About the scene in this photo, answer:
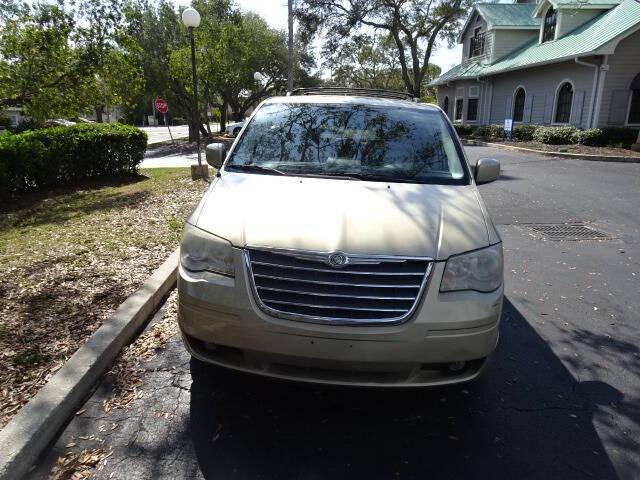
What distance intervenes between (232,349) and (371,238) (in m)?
0.97

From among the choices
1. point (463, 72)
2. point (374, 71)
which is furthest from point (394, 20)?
point (374, 71)

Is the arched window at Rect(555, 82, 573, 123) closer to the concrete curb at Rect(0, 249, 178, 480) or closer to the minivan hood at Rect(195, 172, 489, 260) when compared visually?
the minivan hood at Rect(195, 172, 489, 260)

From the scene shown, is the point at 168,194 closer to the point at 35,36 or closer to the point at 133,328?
the point at 35,36

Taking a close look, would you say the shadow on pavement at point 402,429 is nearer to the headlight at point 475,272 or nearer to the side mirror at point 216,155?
the headlight at point 475,272

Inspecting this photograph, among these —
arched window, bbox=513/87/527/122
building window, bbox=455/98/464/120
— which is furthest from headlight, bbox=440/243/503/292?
building window, bbox=455/98/464/120

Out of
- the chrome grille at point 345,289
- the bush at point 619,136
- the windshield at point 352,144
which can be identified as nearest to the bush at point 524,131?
the bush at point 619,136

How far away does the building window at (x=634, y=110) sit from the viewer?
20547 millimetres

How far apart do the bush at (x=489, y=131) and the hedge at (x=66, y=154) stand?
19.6 meters

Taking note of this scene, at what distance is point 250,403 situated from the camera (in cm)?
298

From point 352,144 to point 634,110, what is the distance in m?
21.6

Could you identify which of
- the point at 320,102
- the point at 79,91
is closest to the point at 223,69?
the point at 79,91

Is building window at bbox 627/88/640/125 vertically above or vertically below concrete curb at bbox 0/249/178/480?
above

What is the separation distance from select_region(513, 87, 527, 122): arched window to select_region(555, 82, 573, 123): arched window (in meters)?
3.11

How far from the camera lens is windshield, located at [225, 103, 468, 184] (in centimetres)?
360
